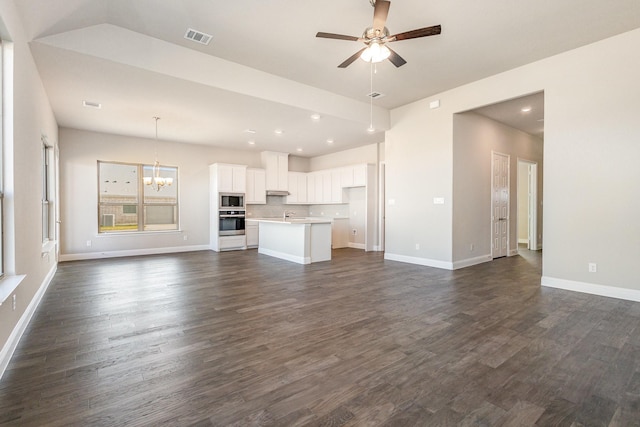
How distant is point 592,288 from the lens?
4008mm

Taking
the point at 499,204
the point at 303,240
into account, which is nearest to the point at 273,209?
the point at 303,240

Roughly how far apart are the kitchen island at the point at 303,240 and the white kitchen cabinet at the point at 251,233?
5.46 feet

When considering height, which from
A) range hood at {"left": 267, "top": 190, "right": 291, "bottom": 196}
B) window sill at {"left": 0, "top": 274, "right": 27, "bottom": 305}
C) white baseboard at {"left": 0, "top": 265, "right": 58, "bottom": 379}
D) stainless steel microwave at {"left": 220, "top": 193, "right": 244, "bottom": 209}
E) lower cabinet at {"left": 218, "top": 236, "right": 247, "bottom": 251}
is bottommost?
white baseboard at {"left": 0, "top": 265, "right": 58, "bottom": 379}

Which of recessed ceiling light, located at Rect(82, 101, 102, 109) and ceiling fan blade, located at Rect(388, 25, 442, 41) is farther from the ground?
recessed ceiling light, located at Rect(82, 101, 102, 109)

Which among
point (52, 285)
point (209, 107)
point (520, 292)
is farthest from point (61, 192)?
point (520, 292)

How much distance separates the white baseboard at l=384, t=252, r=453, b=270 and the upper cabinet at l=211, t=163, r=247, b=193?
4.46 m

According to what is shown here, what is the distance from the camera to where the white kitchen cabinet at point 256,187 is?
8.80 metres

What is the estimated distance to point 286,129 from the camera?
6.64 meters

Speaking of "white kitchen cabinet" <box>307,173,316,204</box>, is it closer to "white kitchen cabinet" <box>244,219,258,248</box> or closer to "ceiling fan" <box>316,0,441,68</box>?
"white kitchen cabinet" <box>244,219,258,248</box>

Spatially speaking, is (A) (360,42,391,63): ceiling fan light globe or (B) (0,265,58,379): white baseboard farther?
(A) (360,42,391,63): ceiling fan light globe

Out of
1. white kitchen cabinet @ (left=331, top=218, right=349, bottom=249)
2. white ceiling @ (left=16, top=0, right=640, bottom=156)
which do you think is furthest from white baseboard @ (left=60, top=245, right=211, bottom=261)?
white kitchen cabinet @ (left=331, top=218, right=349, bottom=249)

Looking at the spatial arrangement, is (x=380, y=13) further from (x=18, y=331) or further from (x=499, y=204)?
(x=499, y=204)

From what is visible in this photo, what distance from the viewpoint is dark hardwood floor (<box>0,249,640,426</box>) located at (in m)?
1.71

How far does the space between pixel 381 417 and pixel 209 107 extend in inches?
200
